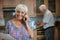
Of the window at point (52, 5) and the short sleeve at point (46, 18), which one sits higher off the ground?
the window at point (52, 5)

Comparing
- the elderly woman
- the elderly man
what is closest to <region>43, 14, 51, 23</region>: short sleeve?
the elderly man

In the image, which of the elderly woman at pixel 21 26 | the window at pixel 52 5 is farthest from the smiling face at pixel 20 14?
the window at pixel 52 5

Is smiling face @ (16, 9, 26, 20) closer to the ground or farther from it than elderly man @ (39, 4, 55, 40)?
farther from it

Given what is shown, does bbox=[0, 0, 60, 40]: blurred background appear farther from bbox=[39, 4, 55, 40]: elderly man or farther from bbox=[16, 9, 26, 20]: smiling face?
bbox=[16, 9, 26, 20]: smiling face

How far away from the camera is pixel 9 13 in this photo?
4.18 feet

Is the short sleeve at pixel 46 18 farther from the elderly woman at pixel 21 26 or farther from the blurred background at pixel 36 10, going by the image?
the elderly woman at pixel 21 26

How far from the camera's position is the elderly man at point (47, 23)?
125 cm

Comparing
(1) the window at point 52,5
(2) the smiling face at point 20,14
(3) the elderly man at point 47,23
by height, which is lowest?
(3) the elderly man at point 47,23

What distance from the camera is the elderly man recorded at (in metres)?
1.25

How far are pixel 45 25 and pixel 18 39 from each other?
0.42 meters

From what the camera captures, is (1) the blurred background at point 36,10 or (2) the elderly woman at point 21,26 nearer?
(2) the elderly woman at point 21,26

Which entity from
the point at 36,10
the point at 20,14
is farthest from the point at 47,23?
the point at 20,14

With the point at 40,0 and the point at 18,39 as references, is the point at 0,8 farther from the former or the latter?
the point at 18,39

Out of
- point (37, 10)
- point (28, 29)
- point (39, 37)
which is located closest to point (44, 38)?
point (39, 37)
